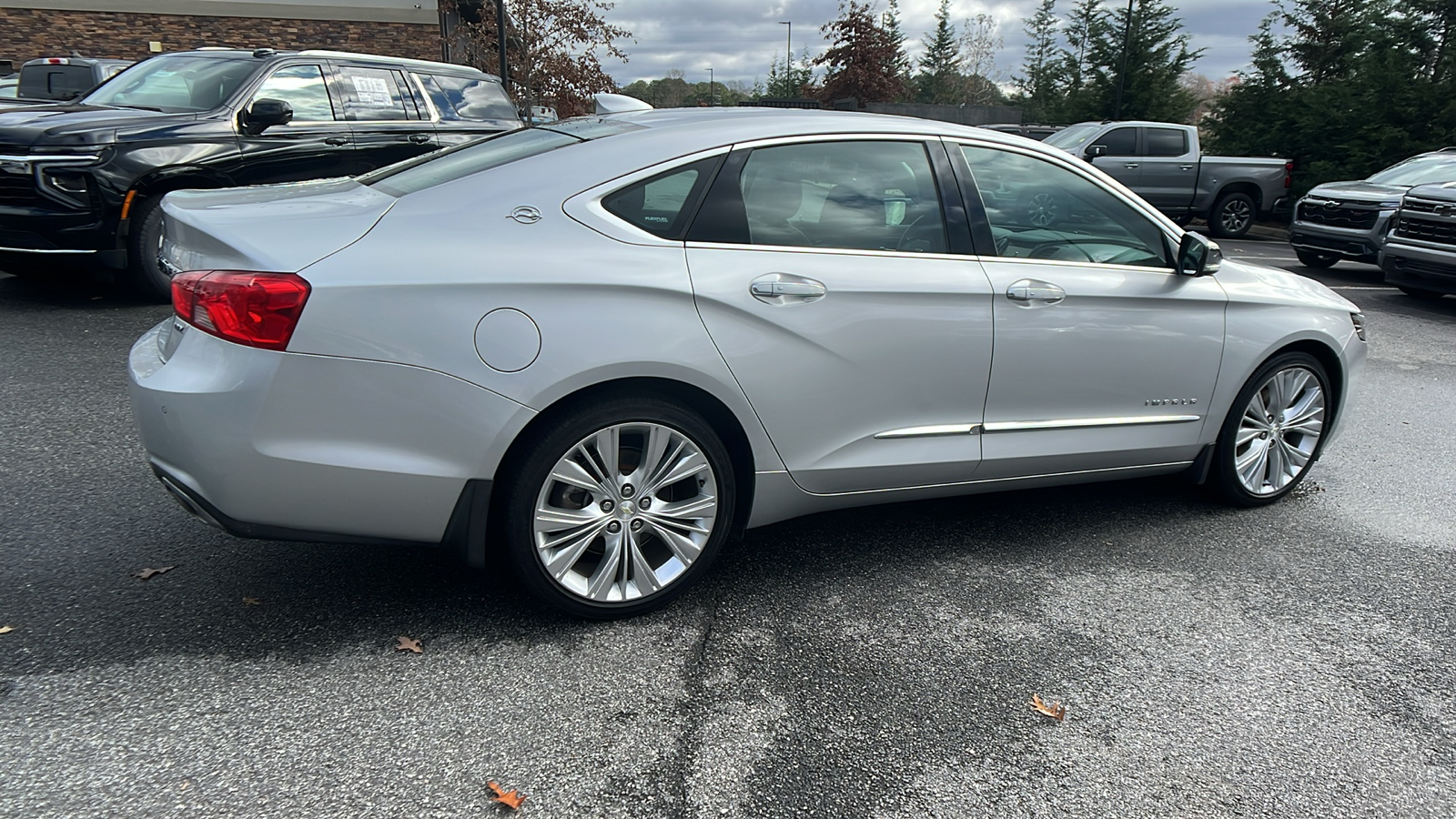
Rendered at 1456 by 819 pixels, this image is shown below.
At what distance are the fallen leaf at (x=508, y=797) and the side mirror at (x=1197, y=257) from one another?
3.18 m

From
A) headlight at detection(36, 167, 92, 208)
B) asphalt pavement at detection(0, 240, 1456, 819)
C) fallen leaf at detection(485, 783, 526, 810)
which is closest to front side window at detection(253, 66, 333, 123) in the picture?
headlight at detection(36, 167, 92, 208)

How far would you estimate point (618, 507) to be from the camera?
3.02 m

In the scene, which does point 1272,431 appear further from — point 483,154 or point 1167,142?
point 1167,142

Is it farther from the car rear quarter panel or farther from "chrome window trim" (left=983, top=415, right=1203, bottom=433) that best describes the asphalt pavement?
the car rear quarter panel

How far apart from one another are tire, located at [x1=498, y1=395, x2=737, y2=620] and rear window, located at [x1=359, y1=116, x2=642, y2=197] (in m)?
0.91

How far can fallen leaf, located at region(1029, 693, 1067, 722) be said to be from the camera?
2.77 m

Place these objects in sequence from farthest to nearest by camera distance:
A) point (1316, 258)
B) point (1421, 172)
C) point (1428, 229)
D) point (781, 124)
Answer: point (1316, 258)
point (1421, 172)
point (1428, 229)
point (781, 124)

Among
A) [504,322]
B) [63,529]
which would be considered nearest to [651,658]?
[504,322]

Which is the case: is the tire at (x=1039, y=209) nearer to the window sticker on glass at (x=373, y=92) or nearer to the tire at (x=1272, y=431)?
the tire at (x=1272, y=431)

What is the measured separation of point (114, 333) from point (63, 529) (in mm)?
3537

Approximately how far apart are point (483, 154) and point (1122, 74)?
29.4m

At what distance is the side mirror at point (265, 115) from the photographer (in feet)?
23.3

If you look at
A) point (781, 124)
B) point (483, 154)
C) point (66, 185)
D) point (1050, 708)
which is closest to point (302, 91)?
point (66, 185)

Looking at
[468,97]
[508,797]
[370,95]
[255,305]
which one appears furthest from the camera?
[468,97]
